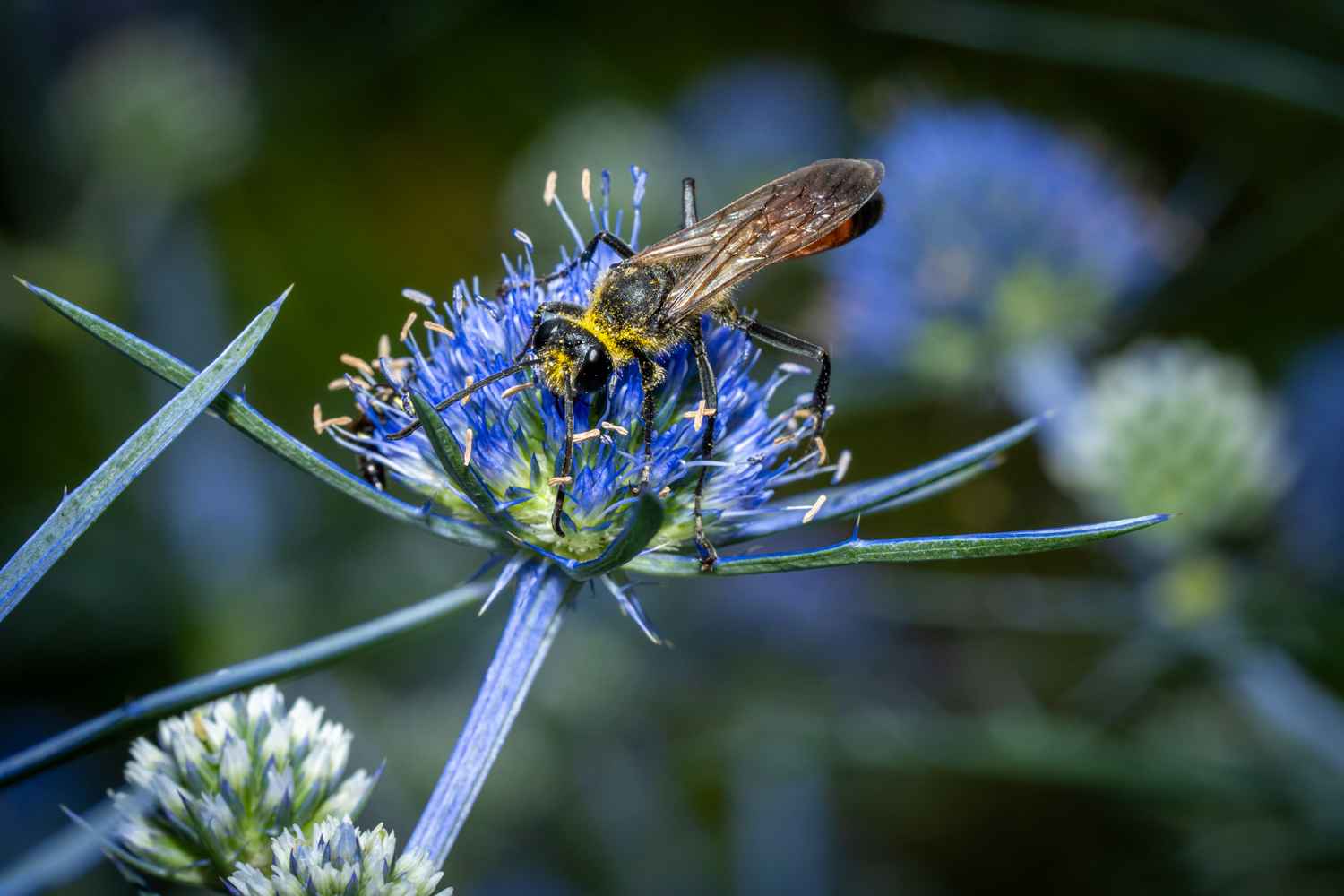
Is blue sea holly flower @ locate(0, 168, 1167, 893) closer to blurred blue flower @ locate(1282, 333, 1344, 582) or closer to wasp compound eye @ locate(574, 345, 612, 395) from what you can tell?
wasp compound eye @ locate(574, 345, 612, 395)

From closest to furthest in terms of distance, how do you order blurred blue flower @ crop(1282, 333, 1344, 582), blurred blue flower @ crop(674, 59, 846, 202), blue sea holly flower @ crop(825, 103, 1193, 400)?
blurred blue flower @ crop(1282, 333, 1344, 582), blue sea holly flower @ crop(825, 103, 1193, 400), blurred blue flower @ crop(674, 59, 846, 202)

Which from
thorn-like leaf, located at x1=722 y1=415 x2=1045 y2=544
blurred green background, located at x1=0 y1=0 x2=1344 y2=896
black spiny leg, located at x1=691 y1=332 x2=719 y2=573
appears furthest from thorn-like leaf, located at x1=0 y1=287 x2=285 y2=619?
blurred green background, located at x1=0 y1=0 x2=1344 y2=896

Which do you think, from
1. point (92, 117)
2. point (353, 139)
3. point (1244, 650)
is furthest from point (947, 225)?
point (92, 117)

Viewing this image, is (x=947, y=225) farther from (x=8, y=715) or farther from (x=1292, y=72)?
(x=8, y=715)

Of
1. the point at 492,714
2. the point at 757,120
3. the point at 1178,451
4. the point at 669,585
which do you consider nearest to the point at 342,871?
the point at 492,714

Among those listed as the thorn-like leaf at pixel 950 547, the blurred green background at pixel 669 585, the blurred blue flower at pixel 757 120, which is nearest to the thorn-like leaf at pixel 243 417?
Answer: the thorn-like leaf at pixel 950 547

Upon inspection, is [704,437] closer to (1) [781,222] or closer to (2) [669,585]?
(1) [781,222]
